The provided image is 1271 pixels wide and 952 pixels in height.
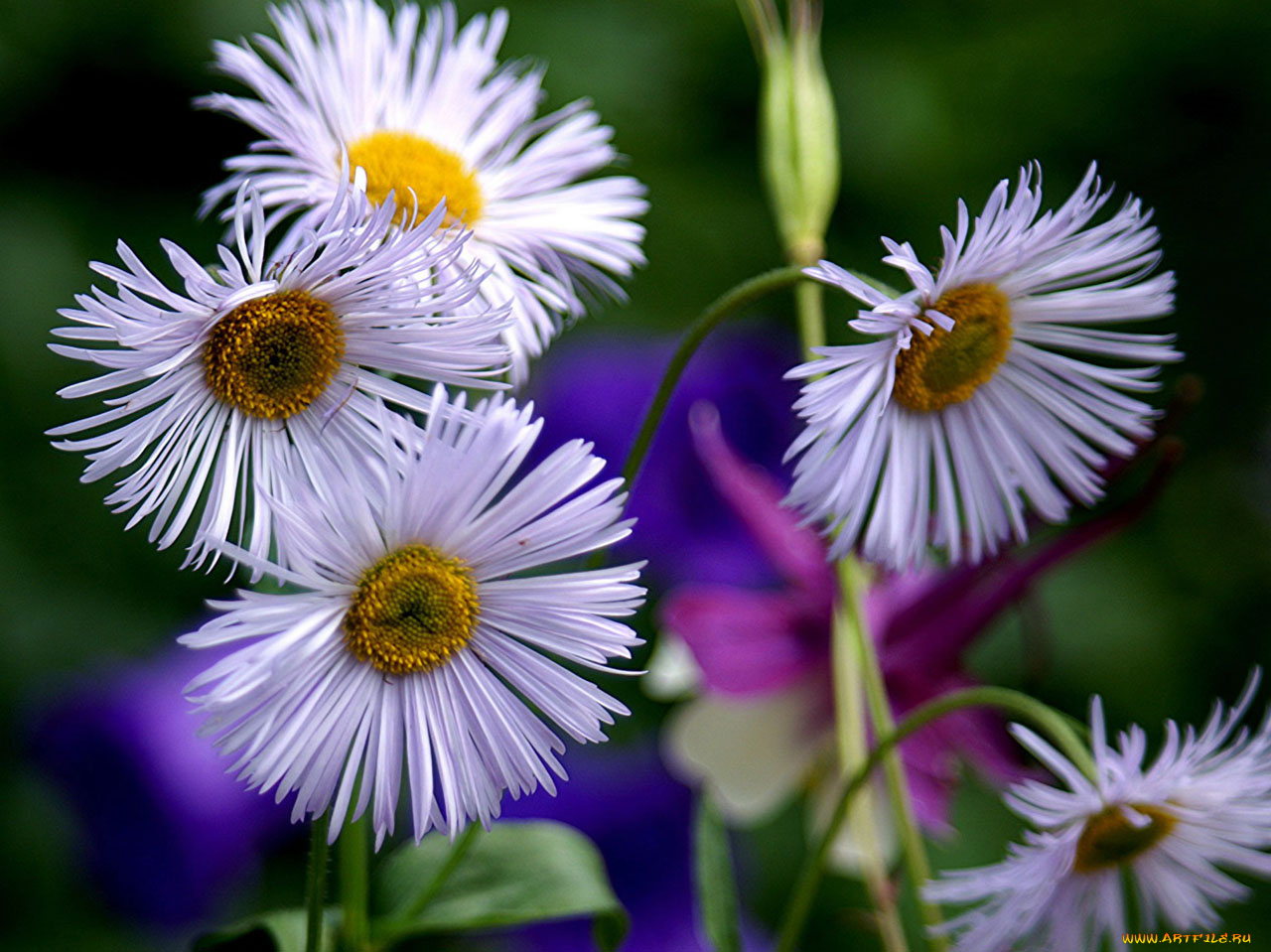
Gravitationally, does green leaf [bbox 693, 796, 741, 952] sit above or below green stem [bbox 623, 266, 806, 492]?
below

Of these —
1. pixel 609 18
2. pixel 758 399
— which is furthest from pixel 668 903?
pixel 609 18

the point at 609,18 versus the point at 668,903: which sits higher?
the point at 609,18

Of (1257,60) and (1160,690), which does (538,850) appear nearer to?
(1160,690)

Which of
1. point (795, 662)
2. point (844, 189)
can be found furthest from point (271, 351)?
point (844, 189)

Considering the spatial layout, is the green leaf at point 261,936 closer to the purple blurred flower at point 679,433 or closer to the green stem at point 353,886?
the green stem at point 353,886

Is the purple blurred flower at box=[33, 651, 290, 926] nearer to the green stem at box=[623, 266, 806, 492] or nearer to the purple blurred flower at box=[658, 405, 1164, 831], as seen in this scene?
the purple blurred flower at box=[658, 405, 1164, 831]

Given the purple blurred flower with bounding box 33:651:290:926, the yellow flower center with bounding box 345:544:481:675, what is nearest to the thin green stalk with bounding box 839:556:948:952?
the yellow flower center with bounding box 345:544:481:675

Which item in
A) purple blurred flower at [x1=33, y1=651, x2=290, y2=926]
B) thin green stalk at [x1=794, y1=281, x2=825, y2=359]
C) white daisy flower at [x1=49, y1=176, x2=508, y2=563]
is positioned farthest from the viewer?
purple blurred flower at [x1=33, y1=651, x2=290, y2=926]
